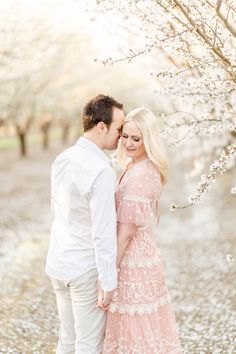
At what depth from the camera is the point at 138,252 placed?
13.5 ft

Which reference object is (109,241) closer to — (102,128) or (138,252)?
(138,252)

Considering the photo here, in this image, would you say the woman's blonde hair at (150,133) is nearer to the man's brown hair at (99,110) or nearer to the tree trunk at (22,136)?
the man's brown hair at (99,110)

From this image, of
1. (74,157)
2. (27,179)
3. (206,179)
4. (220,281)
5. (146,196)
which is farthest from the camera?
(27,179)

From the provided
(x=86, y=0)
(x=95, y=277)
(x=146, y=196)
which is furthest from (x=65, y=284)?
(x=86, y=0)

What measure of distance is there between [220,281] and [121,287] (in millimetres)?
5039

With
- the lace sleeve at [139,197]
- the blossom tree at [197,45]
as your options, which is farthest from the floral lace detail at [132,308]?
the blossom tree at [197,45]

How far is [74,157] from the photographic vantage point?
3818mm

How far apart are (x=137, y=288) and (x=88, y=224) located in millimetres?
636

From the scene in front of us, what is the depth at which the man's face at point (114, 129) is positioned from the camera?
12.8 ft

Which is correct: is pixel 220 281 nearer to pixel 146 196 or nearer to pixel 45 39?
pixel 146 196

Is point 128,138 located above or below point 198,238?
above

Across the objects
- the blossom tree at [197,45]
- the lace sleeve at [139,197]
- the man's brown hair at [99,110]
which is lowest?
the lace sleeve at [139,197]

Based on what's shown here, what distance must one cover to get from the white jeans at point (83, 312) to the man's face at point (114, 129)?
0.87m

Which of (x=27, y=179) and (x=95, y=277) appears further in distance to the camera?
(x=27, y=179)
